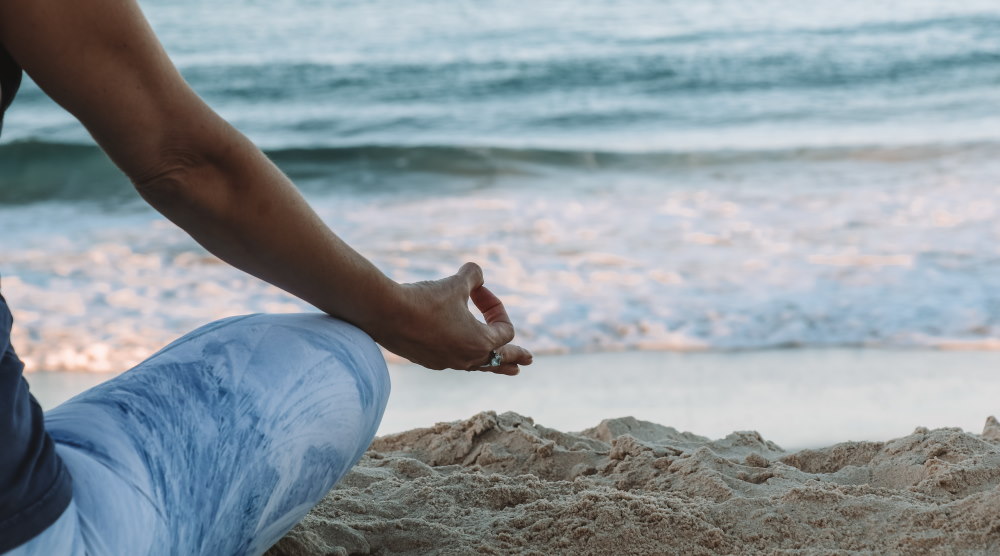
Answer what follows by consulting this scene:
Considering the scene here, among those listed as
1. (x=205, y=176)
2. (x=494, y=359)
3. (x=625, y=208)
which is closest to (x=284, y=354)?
(x=205, y=176)

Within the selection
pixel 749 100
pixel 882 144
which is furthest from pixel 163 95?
pixel 749 100

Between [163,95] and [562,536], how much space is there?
108 cm

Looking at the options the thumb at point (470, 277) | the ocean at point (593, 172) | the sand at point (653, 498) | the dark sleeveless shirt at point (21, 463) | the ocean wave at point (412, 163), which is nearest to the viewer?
the dark sleeveless shirt at point (21, 463)

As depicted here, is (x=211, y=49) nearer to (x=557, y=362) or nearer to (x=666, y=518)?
(x=557, y=362)

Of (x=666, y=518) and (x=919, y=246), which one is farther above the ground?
(x=919, y=246)

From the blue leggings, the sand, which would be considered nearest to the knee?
the blue leggings

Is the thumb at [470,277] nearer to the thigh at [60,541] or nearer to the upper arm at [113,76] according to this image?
the upper arm at [113,76]

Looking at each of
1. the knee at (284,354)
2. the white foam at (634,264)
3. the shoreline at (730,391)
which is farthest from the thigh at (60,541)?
the white foam at (634,264)

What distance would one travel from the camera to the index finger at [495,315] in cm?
156

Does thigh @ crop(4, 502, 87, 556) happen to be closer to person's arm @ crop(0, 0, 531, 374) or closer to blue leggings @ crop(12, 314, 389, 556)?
blue leggings @ crop(12, 314, 389, 556)

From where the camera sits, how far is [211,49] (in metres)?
13.6

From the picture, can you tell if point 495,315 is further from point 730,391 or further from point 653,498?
point 730,391

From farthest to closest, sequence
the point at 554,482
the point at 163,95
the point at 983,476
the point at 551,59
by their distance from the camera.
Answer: the point at 551,59
the point at 554,482
the point at 983,476
the point at 163,95

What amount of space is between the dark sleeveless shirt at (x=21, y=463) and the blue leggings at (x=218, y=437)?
0.02 meters
